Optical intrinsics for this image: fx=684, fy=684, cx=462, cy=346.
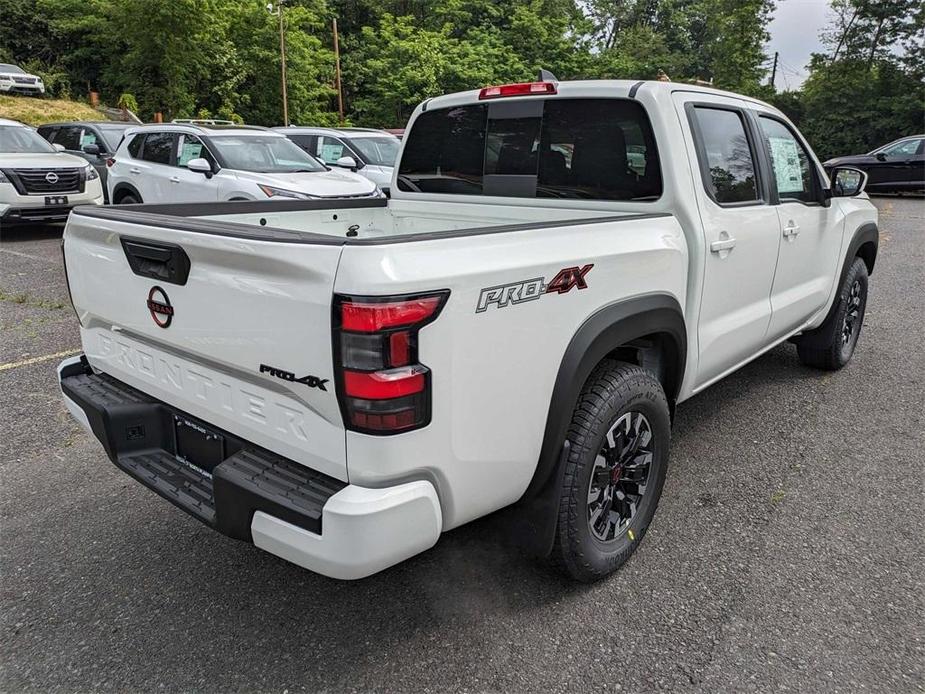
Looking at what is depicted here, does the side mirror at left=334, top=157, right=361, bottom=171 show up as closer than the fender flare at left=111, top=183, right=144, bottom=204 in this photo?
No

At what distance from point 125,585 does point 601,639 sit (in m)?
1.80

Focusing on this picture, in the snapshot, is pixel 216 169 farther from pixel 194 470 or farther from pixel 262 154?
pixel 194 470

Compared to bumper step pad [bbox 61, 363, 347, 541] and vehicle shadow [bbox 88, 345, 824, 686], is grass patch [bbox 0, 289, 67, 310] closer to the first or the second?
bumper step pad [bbox 61, 363, 347, 541]

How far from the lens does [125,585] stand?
8.62ft

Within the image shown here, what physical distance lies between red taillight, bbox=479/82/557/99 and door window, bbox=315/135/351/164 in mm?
9392

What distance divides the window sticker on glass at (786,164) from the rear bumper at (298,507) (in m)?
2.98

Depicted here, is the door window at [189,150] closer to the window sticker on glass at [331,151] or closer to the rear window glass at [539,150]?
the window sticker on glass at [331,151]

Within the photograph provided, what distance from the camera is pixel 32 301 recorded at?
6.72 m

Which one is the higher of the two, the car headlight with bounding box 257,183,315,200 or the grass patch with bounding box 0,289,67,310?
the car headlight with bounding box 257,183,315,200

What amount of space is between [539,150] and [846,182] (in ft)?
8.65

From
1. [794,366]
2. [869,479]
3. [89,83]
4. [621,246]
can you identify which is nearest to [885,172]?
[794,366]

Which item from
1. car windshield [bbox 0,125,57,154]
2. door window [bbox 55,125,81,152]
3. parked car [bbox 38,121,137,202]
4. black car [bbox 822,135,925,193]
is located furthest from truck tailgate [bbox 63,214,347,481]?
black car [bbox 822,135,925,193]

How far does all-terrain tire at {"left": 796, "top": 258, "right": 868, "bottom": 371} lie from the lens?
15.8 feet

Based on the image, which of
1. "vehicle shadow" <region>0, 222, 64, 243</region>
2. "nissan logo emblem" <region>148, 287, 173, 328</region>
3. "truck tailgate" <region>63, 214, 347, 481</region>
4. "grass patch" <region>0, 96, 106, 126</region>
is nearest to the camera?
"truck tailgate" <region>63, 214, 347, 481</region>
